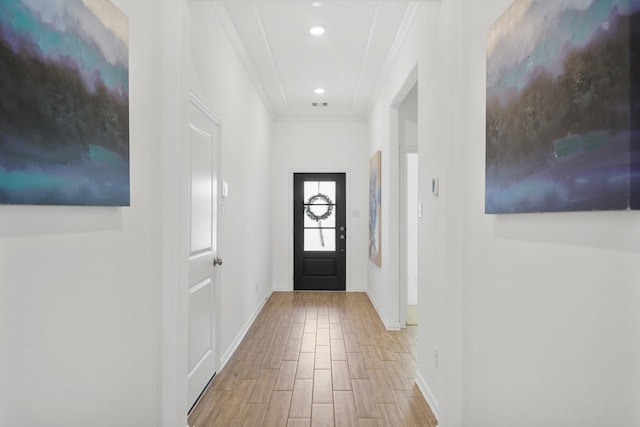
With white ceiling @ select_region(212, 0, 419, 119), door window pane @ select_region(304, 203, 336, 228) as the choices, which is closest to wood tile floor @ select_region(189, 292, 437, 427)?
door window pane @ select_region(304, 203, 336, 228)

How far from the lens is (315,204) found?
698 centimetres

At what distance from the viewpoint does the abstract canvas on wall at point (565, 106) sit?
884 mm

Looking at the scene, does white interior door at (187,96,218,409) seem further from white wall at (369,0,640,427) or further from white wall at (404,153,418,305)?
white wall at (404,153,418,305)

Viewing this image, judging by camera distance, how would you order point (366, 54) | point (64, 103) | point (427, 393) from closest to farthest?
point (64, 103) < point (427, 393) < point (366, 54)

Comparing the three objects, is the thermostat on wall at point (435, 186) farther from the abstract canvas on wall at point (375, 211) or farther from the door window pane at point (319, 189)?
the door window pane at point (319, 189)

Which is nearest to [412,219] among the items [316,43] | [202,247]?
[316,43]

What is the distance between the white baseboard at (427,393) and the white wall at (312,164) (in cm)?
384

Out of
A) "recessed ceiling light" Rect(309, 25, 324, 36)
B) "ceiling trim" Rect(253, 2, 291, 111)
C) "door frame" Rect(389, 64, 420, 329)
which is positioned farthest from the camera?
"door frame" Rect(389, 64, 420, 329)

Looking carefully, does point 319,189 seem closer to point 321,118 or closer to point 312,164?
point 312,164

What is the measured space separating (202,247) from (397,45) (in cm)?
265

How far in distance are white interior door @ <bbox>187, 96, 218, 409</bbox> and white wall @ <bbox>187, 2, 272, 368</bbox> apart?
6.4 inches

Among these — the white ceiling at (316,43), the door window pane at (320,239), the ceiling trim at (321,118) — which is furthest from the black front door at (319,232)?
the white ceiling at (316,43)

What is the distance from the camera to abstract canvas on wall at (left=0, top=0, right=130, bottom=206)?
1037mm

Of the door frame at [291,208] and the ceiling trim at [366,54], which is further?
the door frame at [291,208]
